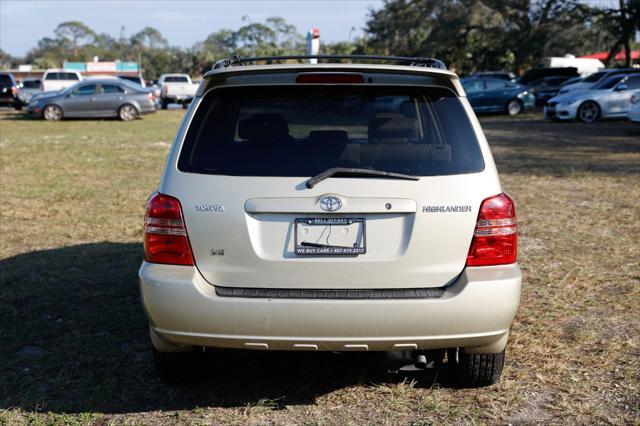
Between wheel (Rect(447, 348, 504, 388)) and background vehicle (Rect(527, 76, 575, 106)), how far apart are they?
30.9 m

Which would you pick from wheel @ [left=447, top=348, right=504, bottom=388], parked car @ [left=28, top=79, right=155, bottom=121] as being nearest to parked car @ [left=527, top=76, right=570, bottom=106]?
parked car @ [left=28, top=79, right=155, bottom=121]

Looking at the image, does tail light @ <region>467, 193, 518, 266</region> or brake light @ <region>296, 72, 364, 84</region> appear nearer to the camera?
tail light @ <region>467, 193, 518, 266</region>

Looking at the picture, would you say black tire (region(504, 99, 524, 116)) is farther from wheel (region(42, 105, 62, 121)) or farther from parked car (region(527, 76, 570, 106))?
wheel (region(42, 105, 62, 121))

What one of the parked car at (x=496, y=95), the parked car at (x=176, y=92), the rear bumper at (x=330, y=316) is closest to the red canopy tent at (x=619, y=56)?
the parked car at (x=496, y=95)

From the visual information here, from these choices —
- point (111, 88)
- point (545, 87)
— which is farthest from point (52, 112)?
point (545, 87)

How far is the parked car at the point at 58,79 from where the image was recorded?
3903 centimetres

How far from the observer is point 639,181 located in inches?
466

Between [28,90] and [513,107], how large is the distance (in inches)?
888

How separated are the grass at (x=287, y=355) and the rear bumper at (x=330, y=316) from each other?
1.61 feet

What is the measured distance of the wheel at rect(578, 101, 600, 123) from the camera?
23531 millimetres

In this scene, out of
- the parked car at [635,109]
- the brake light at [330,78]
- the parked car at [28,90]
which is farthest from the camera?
the parked car at [28,90]

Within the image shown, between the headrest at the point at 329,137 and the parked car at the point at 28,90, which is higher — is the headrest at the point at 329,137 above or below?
above

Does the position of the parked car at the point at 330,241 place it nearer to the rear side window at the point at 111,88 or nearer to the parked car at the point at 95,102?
the parked car at the point at 95,102

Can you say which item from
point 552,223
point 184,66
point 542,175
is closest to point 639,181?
point 542,175
